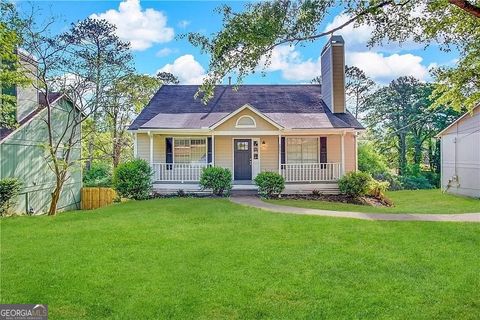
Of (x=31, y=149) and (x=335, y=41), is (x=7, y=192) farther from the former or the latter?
(x=335, y=41)

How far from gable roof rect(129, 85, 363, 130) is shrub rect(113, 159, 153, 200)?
192 centimetres

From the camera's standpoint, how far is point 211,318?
3.86 meters

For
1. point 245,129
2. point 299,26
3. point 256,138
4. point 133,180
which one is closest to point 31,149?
point 133,180

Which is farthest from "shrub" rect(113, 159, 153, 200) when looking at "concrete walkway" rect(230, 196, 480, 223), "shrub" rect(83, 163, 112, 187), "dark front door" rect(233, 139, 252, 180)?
"shrub" rect(83, 163, 112, 187)

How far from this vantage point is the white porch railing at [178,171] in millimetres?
15008

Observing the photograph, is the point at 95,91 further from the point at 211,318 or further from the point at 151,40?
the point at 211,318

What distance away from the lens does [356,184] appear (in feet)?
46.7

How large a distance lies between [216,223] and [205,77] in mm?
4038

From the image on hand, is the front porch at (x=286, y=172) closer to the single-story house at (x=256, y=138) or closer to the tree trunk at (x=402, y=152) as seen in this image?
the single-story house at (x=256, y=138)

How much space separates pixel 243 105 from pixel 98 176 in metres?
13.1

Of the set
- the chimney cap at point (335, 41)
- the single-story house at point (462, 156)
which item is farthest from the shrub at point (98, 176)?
the single-story house at point (462, 156)

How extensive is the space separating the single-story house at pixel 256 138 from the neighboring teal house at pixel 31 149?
3550 millimetres

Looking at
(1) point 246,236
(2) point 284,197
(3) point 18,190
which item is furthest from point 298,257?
(3) point 18,190

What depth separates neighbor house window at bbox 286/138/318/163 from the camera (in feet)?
52.2
